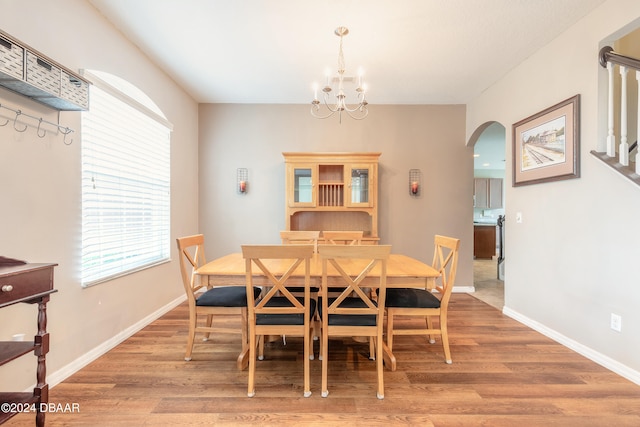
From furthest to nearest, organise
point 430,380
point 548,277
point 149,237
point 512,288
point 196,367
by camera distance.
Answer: point 512,288 < point 149,237 < point 548,277 < point 196,367 < point 430,380

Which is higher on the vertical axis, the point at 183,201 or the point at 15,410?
the point at 183,201

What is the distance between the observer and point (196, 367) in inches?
80.0

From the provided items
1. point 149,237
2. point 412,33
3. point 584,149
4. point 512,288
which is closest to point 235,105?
point 149,237

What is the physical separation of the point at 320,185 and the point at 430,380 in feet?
8.06

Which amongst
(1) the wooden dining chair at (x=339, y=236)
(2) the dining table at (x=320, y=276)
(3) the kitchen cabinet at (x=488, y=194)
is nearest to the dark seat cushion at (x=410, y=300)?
(2) the dining table at (x=320, y=276)

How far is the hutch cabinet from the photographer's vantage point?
363 cm

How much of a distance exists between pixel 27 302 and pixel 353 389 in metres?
1.77

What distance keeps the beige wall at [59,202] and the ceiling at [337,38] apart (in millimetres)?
275

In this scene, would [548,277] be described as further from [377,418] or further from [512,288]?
[377,418]

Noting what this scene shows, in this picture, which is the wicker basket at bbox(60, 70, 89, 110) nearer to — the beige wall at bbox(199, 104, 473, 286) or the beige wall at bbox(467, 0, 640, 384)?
the beige wall at bbox(199, 104, 473, 286)

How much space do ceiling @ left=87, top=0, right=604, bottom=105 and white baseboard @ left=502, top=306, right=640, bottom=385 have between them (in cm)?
260

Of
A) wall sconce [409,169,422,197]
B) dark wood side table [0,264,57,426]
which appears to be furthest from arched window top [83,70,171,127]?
wall sconce [409,169,422,197]

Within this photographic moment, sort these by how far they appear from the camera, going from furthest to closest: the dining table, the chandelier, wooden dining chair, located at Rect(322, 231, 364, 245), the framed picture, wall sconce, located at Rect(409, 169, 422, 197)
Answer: wall sconce, located at Rect(409, 169, 422, 197)
wooden dining chair, located at Rect(322, 231, 364, 245)
the framed picture
the chandelier
the dining table

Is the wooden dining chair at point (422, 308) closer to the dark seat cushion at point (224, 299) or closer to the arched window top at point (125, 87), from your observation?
the dark seat cushion at point (224, 299)
